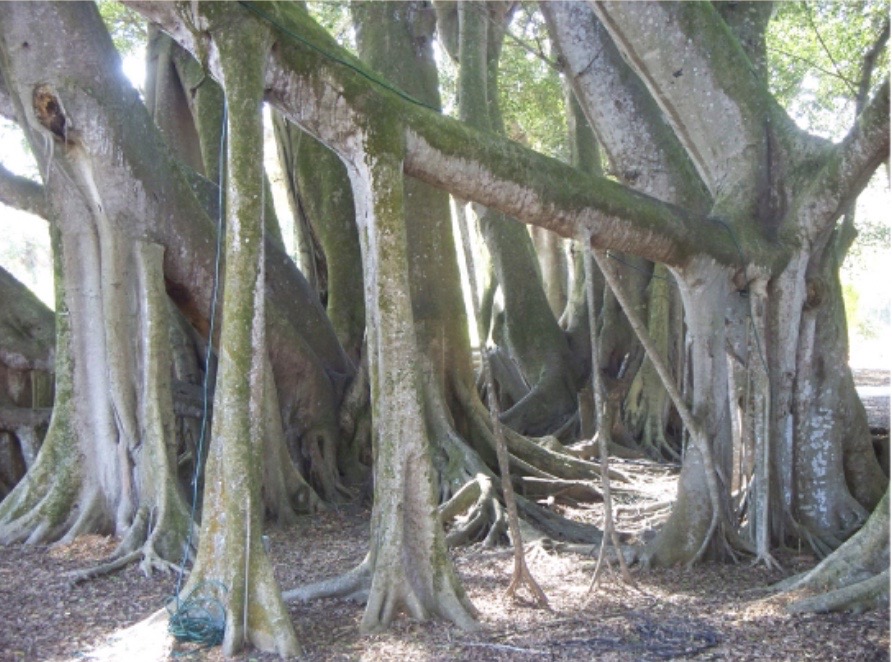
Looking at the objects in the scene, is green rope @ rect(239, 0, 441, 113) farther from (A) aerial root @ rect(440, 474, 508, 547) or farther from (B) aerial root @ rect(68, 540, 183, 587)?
(A) aerial root @ rect(440, 474, 508, 547)

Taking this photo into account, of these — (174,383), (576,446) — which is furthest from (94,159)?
(576,446)

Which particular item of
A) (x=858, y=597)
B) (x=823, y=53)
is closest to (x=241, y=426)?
(x=858, y=597)

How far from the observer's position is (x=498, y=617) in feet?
16.5

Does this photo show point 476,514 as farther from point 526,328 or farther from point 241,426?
point 526,328

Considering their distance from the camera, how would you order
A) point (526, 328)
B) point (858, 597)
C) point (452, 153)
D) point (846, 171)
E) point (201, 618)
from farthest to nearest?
point (526, 328), point (846, 171), point (452, 153), point (858, 597), point (201, 618)

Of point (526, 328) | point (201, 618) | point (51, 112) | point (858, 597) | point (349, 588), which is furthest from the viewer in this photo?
point (526, 328)

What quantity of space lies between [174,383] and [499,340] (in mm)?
5311

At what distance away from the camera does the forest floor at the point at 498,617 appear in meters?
4.41

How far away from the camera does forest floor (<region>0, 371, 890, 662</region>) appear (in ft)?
14.5

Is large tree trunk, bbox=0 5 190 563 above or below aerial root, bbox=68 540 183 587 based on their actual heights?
above

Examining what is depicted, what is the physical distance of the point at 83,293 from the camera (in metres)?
6.99

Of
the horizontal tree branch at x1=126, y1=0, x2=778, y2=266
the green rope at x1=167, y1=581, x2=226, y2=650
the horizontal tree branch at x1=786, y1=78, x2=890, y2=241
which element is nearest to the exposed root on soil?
the horizontal tree branch at x1=126, y1=0, x2=778, y2=266

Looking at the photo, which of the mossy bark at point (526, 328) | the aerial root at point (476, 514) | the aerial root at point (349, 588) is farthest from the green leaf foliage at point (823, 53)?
the aerial root at point (349, 588)

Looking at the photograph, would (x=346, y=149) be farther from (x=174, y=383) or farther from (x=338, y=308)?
(x=338, y=308)
